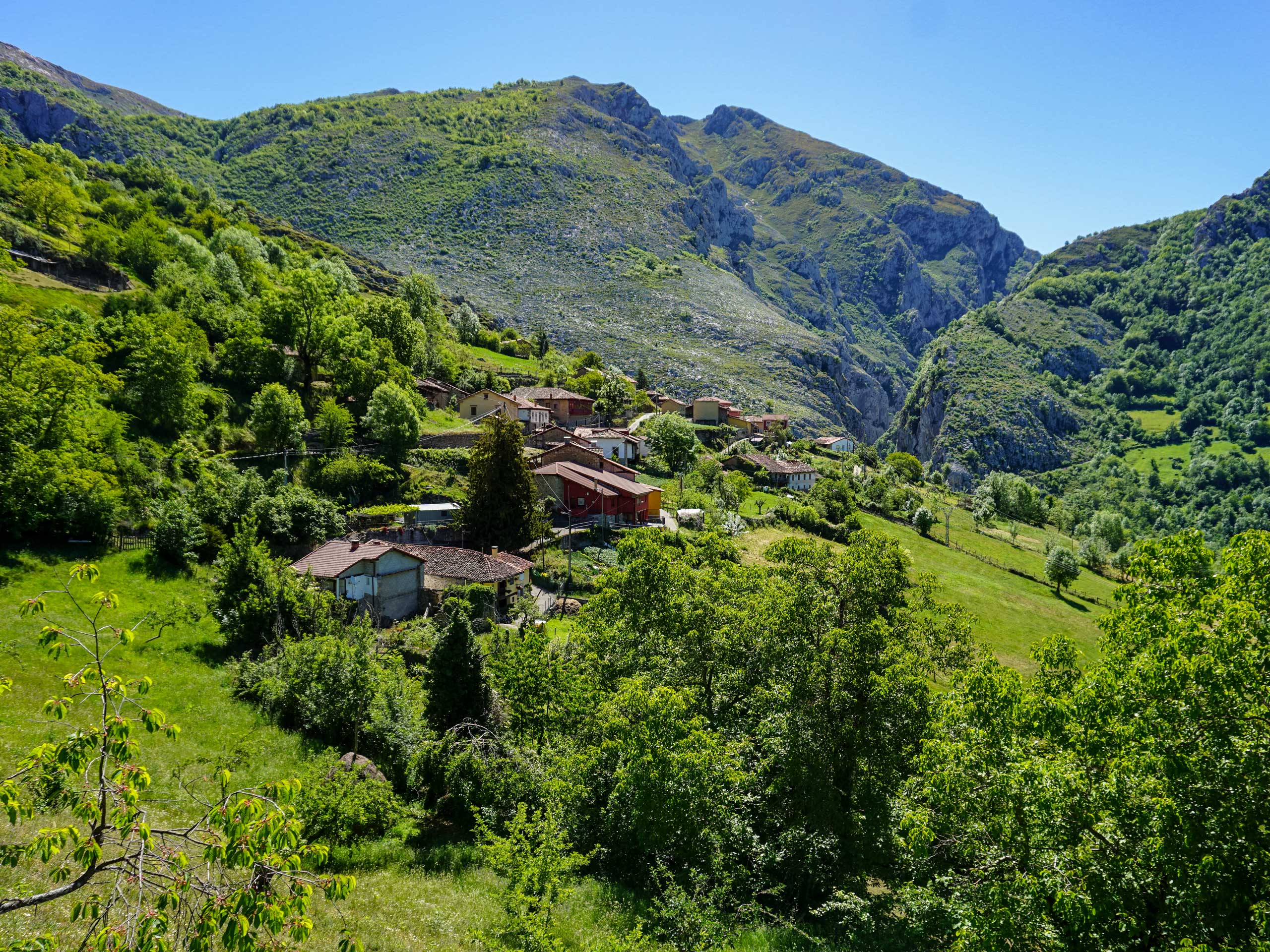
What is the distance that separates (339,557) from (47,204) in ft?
200

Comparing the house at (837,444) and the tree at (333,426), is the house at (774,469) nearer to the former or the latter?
the house at (837,444)

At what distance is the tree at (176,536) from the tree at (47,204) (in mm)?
53288

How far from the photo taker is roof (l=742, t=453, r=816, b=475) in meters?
80.6

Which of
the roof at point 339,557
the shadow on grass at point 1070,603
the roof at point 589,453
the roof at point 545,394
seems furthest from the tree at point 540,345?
the shadow on grass at point 1070,603

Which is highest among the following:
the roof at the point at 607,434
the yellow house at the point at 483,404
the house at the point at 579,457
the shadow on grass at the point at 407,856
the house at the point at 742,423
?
the house at the point at 742,423

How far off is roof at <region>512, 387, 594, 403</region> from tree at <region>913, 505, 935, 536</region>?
44013 mm

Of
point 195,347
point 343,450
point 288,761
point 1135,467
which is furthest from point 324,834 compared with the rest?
point 1135,467

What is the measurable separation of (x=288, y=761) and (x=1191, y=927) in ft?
67.7

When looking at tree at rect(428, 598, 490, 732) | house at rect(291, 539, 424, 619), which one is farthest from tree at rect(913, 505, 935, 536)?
tree at rect(428, 598, 490, 732)

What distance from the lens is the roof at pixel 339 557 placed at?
2998 cm

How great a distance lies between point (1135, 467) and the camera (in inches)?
6127

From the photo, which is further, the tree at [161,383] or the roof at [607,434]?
the roof at [607,434]

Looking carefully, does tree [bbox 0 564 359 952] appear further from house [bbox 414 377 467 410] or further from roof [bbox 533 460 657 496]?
house [bbox 414 377 467 410]

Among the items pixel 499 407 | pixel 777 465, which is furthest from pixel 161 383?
pixel 777 465
